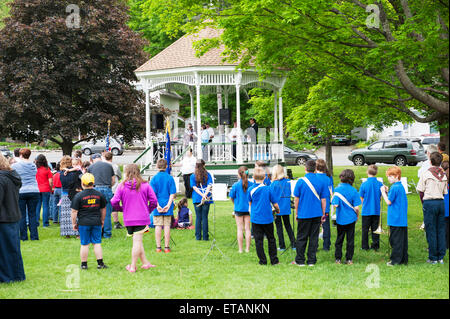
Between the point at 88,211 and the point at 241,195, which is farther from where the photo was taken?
the point at 241,195

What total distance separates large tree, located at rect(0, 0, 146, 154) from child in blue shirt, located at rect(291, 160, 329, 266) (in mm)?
17515

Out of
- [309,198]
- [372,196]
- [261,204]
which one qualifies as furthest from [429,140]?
[261,204]

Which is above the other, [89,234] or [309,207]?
[309,207]

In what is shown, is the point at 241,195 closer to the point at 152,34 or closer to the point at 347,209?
the point at 347,209

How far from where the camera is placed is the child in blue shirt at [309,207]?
8.37 meters

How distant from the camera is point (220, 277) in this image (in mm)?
7754

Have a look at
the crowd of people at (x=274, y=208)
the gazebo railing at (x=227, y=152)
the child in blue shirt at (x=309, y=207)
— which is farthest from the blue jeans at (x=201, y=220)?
the gazebo railing at (x=227, y=152)

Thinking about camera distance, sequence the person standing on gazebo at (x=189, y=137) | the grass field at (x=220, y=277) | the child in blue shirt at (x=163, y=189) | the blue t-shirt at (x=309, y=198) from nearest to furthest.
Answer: the grass field at (x=220, y=277)
the blue t-shirt at (x=309, y=198)
the child in blue shirt at (x=163, y=189)
the person standing on gazebo at (x=189, y=137)

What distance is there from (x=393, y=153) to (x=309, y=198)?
978 inches

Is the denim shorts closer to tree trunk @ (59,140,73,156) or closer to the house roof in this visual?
the house roof

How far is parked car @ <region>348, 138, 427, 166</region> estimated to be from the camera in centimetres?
3100

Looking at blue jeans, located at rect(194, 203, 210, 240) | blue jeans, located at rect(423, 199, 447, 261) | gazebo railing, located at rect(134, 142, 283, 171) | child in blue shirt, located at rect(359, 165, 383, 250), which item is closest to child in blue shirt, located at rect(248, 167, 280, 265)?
child in blue shirt, located at rect(359, 165, 383, 250)

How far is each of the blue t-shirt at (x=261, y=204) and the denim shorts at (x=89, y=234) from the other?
8.56ft

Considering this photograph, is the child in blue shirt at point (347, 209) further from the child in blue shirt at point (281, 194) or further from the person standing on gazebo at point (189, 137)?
the person standing on gazebo at point (189, 137)
